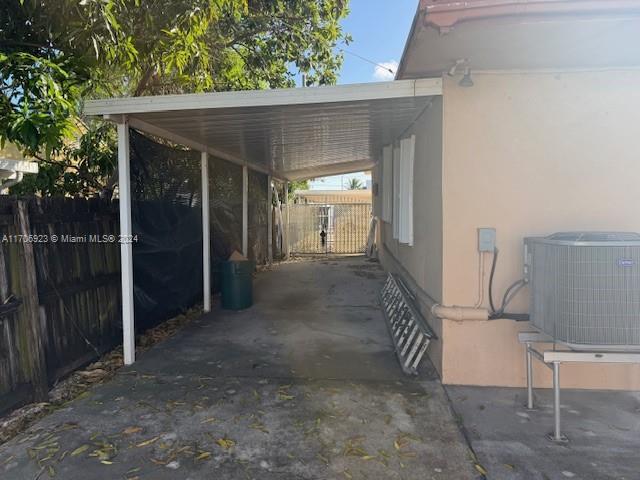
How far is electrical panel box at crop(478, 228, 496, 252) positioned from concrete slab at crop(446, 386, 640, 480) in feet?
4.12

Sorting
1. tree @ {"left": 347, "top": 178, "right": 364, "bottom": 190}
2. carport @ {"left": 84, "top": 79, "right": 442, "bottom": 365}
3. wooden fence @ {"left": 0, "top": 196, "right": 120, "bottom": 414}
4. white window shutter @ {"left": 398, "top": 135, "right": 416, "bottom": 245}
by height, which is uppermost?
tree @ {"left": 347, "top": 178, "right": 364, "bottom": 190}

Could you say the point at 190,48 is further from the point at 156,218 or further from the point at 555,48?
the point at 555,48

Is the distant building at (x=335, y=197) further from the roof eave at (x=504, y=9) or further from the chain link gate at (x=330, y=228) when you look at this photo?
the roof eave at (x=504, y=9)

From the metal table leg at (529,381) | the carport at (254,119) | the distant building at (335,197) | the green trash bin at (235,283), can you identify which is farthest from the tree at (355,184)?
the metal table leg at (529,381)

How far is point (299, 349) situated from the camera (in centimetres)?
502

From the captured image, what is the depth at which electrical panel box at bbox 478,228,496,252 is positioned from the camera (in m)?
3.80

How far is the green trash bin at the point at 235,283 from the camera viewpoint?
22.6 ft

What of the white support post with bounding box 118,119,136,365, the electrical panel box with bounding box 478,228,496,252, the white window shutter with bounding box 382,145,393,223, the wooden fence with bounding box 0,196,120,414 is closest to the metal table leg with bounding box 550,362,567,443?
the electrical panel box with bounding box 478,228,496,252

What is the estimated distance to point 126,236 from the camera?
14.7 ft

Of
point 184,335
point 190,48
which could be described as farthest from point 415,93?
point 184,335

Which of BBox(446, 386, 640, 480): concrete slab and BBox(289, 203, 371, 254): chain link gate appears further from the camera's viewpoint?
BBox(289, 203, 371, 254): chain link gate

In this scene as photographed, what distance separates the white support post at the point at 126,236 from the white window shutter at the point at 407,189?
3218 millimetres

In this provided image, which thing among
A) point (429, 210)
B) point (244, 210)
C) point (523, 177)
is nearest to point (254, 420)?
point (429, 210)

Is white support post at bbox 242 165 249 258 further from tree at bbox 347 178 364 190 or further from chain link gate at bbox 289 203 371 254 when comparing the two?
tree at bbox 347 178 364 190
